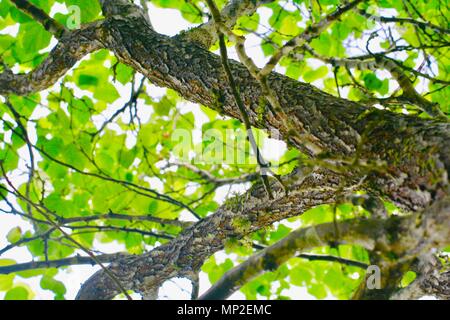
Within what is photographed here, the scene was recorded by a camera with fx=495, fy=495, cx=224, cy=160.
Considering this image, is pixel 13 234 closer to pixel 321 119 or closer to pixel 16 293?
pixel 16 293

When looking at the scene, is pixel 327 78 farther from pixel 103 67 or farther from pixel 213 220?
pixel 213 220

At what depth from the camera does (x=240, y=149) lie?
388cm

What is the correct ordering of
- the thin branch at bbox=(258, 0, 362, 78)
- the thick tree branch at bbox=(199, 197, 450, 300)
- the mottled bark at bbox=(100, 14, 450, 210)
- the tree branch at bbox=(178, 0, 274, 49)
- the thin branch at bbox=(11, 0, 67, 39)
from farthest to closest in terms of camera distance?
1. the thin branch at bbox=(11, 0, 67, 39)
2. the tree branch at bbox=(178, 0, 274, 49)
3. the thin branch at bbox=(258, 0, 362, 78)
4. the mottled bark at bbox=(100, 14, 450, 210)
5. the thick tree branch at bbox=(199, 197, 450, 300)

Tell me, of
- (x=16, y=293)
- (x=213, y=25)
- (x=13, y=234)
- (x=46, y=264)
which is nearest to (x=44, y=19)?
(x=213, y=25)

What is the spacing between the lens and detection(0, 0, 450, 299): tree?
1207mm

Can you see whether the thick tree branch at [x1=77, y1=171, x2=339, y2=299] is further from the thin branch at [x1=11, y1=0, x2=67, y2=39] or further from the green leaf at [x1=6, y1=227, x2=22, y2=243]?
the thin branch at [x1=11, y1=0, x2=67, y2=39]

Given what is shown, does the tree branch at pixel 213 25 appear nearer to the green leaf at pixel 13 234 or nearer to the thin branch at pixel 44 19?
the thin branch at pixel 44 19

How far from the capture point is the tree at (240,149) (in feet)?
3.96

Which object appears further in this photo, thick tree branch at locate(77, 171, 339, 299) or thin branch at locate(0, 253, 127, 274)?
thin branch at locate(0, 253, 127, 274)

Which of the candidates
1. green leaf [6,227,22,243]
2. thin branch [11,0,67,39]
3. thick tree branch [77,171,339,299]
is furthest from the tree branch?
green leaf [6,227,22,243]

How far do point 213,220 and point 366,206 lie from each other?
1.08 m

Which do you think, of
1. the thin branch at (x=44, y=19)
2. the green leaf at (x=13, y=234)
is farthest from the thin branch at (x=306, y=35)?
the green leaf at (x=13, y=234)

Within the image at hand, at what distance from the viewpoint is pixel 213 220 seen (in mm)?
2223

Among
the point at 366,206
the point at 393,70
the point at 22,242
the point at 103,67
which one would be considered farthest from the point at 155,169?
the point at 366,206
